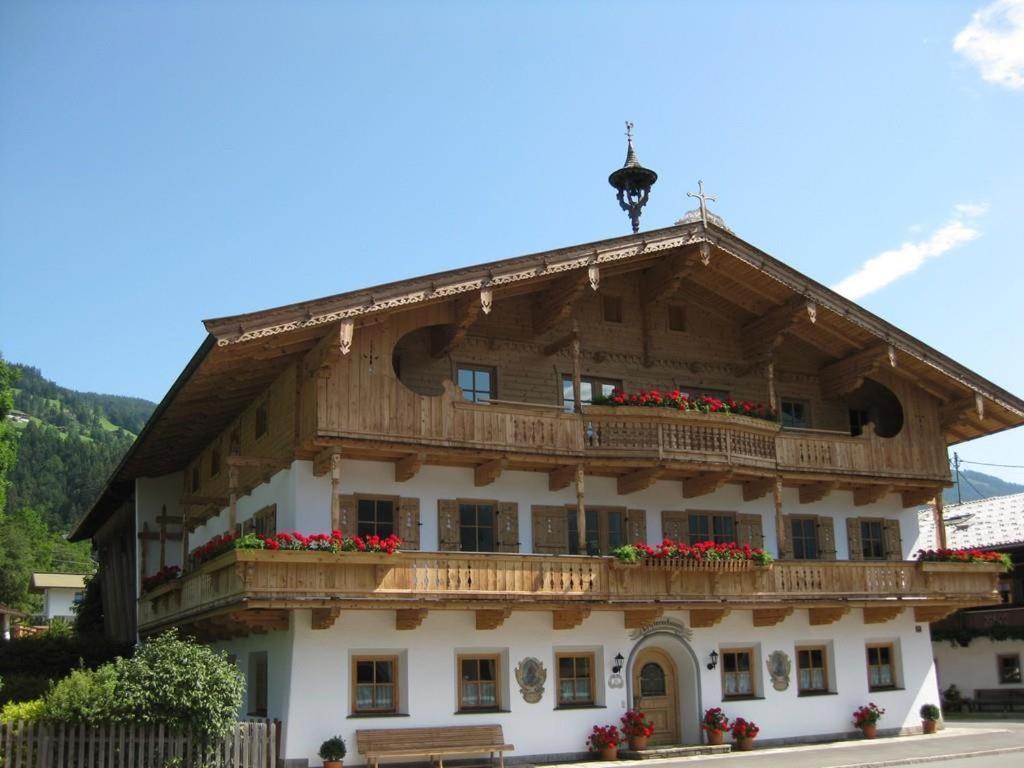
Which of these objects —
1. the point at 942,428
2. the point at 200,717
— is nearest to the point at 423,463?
the point at 200,717

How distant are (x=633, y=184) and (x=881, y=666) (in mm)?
14050

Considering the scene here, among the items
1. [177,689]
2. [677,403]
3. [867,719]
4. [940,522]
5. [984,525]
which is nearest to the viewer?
[177,689]

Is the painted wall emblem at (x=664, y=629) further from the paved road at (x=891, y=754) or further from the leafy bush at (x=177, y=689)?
the leafy bush at (x=177, y=689)

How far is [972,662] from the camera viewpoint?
36.0 meters

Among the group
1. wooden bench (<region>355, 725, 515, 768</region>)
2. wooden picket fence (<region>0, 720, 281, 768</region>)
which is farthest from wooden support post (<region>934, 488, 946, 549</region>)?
wooden picket fence (<region>0, 720, 281, 768</region>)

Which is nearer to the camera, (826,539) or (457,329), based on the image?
(457,329)

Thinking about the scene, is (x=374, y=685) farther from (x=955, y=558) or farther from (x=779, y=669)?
(x=955, y=558)

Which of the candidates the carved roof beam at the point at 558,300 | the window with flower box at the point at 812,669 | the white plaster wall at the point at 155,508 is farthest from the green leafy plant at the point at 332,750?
the white plaster wall at the point at 155,508

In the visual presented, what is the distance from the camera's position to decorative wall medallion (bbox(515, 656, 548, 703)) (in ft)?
75.2

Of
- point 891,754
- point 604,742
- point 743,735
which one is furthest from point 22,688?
point 891,754

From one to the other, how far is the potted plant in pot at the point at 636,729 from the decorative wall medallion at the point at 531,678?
203 centimetres

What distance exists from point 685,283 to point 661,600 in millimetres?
8407

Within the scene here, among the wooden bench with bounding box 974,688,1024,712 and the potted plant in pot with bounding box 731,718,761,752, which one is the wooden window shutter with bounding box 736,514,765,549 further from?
the wooden bench with bounding box 974,688,1024,712

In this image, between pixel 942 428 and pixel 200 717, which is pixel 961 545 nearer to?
pixel 942 428
